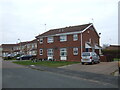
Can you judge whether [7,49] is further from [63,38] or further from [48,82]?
[48,82]

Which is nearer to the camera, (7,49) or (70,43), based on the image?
(70,43)

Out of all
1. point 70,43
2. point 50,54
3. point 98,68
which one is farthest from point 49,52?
point 98,68

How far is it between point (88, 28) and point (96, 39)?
3.85 metres

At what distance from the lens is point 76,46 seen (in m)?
28.5

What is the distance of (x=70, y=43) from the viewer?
2956 centimetres

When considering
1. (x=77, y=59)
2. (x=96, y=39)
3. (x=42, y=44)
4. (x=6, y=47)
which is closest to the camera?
(x=77, y=59)

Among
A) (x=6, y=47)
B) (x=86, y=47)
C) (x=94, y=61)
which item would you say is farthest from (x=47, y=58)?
(x=6, y=47)

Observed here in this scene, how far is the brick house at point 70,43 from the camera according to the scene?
28297 millimetres

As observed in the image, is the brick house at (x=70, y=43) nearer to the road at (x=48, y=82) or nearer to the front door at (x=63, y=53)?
the front door at (x=63, y=53)

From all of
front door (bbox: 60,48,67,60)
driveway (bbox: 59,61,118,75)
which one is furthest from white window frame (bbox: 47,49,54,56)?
driveway (bbox: 59,61,118,75)

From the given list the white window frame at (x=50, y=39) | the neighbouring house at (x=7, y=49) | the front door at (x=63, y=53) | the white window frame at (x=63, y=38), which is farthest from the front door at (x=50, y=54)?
the neighbouring house at (x=7, y=49)

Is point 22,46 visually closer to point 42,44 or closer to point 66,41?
point 42,44

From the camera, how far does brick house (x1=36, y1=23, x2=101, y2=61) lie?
92.8ft

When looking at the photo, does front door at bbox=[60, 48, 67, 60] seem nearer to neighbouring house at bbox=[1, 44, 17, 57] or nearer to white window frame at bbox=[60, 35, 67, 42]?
white window frame at bbox=[60, 35, 67, 42]
